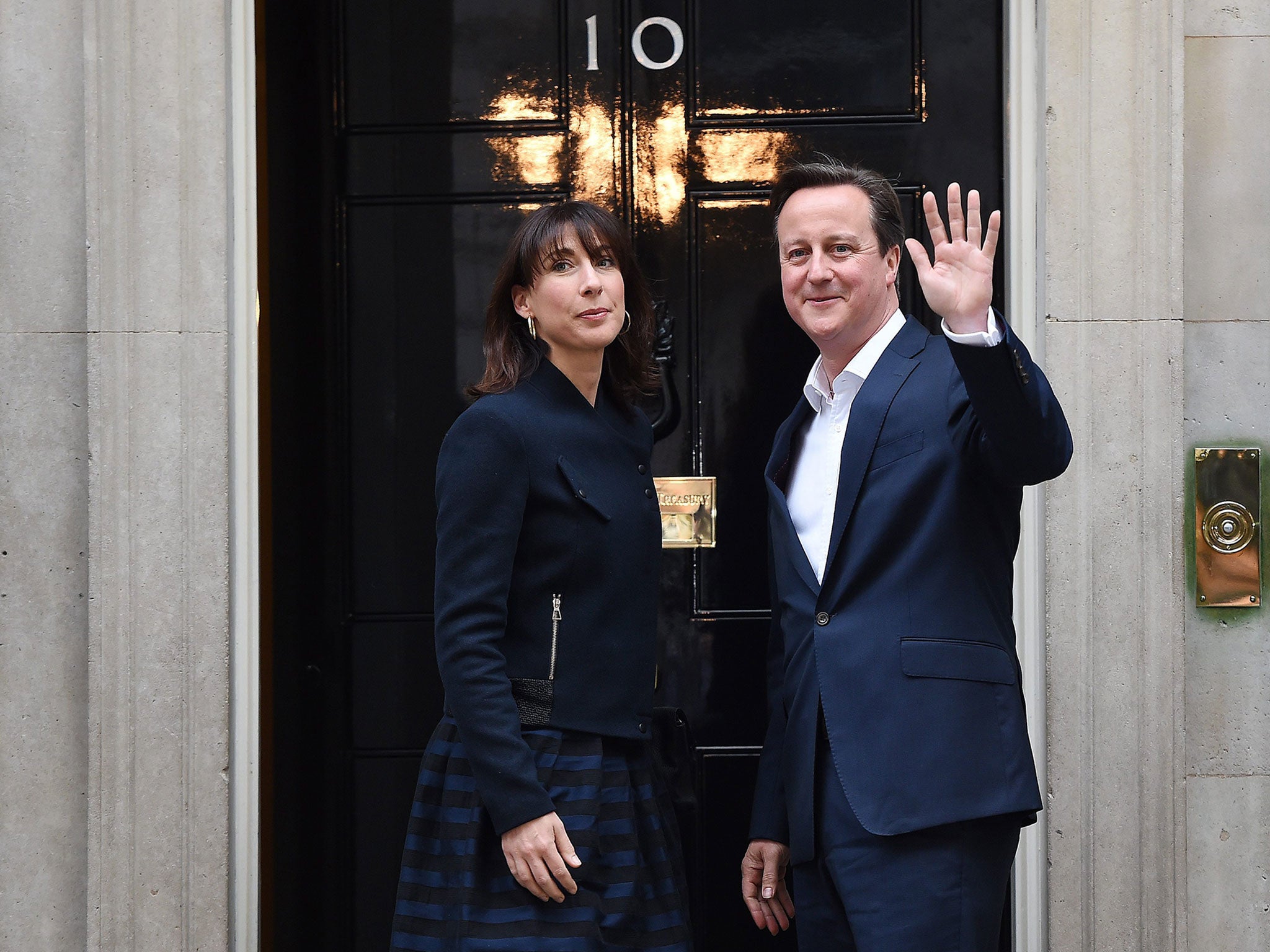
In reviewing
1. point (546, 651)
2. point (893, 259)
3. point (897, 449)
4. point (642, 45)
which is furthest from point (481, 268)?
point (897, 449)

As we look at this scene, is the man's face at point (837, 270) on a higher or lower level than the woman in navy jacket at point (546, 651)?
higher

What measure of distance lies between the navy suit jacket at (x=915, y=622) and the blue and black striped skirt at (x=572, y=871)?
31 centimetres

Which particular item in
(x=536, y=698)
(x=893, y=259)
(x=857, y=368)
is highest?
(x=893, y=259)

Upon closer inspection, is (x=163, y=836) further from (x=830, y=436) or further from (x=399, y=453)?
(x=830, y=436)

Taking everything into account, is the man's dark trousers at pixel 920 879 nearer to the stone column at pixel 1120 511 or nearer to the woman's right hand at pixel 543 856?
the woman's right hand at pixel 543 856

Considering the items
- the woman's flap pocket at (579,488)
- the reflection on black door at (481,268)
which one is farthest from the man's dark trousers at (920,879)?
the reflection on black door at (481,268)

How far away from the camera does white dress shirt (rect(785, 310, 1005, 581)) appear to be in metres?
2.26

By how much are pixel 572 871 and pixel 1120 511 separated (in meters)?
1.67

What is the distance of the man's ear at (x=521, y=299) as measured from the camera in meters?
2.37

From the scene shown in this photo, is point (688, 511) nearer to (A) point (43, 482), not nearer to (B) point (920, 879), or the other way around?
(B) point (920, 879)

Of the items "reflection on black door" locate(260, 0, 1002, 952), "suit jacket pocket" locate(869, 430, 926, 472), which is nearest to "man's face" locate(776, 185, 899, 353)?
"suit jacket pocket" locate(869, 430, 926, 472)

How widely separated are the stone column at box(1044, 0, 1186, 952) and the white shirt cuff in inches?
46.0

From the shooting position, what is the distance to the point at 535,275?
2334mm

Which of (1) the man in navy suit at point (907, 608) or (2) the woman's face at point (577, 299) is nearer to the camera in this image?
(1) the man in navy suit at point (907, 608)
